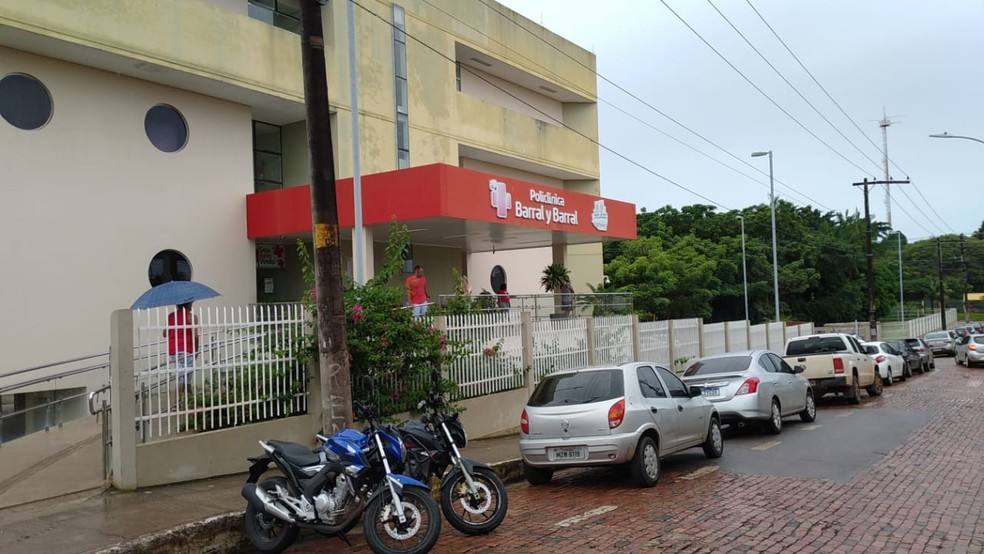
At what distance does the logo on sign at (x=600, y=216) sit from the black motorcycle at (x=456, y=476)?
1531 centimetres

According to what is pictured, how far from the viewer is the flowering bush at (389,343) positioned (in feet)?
35.7

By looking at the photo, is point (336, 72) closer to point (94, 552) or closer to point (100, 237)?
point (100, 237)

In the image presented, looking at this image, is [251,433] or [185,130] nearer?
[251,433]

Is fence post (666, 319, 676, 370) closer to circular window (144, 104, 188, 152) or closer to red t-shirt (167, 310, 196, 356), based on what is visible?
circular window (144, 104, 188, 152)

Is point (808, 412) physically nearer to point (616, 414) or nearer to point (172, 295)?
point (616, 414)

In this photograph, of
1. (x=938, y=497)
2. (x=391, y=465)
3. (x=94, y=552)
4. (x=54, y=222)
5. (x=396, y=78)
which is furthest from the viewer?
(x=396, y=78)

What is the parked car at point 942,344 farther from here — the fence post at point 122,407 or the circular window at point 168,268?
the fence post at point 122,407

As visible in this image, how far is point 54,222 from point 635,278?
32868mm

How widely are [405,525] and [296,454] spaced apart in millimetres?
1262

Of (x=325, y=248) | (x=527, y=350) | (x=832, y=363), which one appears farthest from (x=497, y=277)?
(x=325, y=248)

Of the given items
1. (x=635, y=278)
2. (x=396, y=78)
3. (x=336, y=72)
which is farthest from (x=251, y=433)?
(x=635, y=278)

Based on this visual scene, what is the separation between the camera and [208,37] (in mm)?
17094

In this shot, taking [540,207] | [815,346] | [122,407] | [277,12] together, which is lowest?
[815,346]

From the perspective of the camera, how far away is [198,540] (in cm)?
696
